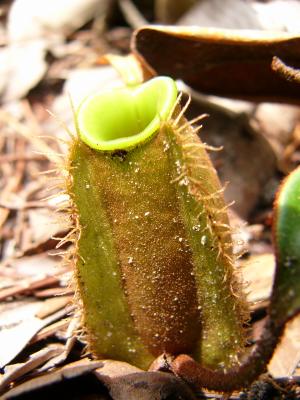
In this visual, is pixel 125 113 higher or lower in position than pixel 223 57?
higher

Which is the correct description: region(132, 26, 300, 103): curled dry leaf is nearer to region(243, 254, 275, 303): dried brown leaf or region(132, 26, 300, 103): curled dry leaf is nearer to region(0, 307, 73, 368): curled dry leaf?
region(243, 254, 275, 303): dried brown leaf

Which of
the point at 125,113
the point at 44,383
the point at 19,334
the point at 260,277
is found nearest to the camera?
the point at 44,383

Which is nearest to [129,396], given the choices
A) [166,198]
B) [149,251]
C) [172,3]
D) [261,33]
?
[149,251]

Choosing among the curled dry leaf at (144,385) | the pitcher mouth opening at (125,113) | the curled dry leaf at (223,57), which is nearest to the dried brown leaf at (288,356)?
the curled dry leaf at (144,385)

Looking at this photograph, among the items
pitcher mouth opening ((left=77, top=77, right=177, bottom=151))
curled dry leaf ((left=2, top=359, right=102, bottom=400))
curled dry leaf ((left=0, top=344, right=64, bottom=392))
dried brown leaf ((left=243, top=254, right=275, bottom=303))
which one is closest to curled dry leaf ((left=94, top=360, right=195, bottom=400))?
curled dry leaf ((left=2, top=359, right=102, bottom=400))

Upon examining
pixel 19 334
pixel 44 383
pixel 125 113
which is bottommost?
pixel 19 334

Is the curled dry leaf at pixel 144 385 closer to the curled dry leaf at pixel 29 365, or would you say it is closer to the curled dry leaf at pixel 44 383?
the curled dry leaf at pixel 44 383

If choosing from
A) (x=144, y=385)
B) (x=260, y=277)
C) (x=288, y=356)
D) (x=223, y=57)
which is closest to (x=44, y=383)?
(x=144, y=385)

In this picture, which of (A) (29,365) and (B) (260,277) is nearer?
(A) (29,365)

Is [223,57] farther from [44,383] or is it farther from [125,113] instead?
[44,383]
